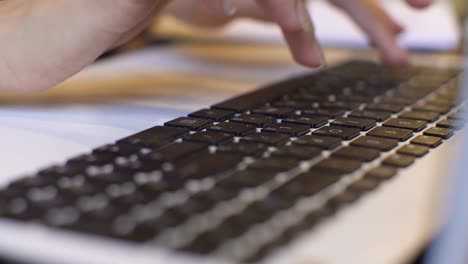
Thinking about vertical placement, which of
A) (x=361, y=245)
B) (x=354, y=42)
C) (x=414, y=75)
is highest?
(x=354, y=42)

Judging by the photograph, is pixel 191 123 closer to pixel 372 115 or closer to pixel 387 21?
pixel 372 115

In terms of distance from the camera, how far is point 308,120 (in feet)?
1.91

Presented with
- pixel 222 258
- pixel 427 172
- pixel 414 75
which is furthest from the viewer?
pixel 414 75

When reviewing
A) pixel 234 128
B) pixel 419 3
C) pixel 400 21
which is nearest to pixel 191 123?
pixel 234 128

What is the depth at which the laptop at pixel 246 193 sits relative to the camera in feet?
1.06

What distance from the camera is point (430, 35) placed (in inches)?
43.6

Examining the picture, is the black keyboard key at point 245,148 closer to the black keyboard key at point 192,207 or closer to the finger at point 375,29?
the black keyboard key at point 192,207

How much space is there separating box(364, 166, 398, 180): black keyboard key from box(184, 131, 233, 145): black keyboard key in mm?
123

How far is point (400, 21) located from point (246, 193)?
2.86 feet

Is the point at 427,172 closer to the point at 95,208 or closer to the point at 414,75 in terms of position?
the point at 95,208

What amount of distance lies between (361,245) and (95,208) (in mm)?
146

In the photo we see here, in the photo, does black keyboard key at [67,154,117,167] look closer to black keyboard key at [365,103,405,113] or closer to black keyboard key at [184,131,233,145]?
black keyboard key at [184,131,233,145]

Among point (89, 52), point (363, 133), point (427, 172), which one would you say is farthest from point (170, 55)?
point (427, 172)

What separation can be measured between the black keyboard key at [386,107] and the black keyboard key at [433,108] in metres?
0.02
